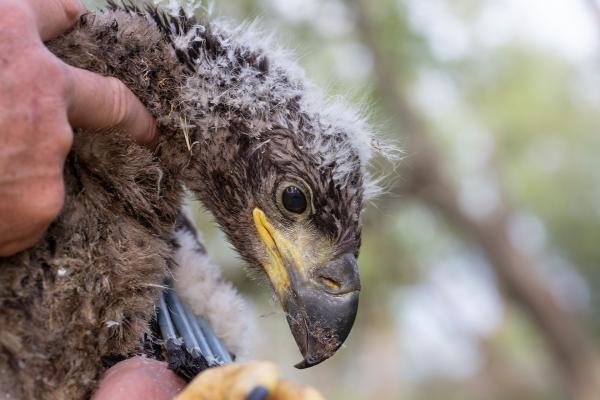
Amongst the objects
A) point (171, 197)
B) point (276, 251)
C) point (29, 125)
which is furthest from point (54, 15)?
point (276, 251)

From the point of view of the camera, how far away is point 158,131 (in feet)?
6.02

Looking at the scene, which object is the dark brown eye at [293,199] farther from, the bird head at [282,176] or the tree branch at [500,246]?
the tree branch at [500,246]

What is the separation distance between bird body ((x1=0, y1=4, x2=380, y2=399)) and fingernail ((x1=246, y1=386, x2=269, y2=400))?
0.48m

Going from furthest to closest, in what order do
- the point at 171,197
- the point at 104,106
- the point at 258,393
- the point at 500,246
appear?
the point at 500,246, the point at 171,197, the point at 104,106, the point at 258,393

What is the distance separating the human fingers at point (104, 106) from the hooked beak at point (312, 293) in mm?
410

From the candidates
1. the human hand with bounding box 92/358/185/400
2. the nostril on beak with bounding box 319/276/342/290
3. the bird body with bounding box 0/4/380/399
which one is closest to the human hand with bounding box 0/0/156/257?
the bird body with bounding box 0/4/380/399

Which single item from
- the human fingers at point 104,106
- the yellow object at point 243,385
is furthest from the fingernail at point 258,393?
the human fingers at point 104,106

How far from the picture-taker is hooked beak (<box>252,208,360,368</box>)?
186cm

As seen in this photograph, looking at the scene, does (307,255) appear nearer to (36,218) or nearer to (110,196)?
(110,196)

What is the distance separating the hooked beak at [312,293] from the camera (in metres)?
1.86

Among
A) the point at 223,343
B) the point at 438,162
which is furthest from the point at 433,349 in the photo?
the point at 223,343

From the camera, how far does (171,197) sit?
1.86m

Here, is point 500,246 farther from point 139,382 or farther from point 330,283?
point 139,382

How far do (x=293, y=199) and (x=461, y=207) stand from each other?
23.8ft
